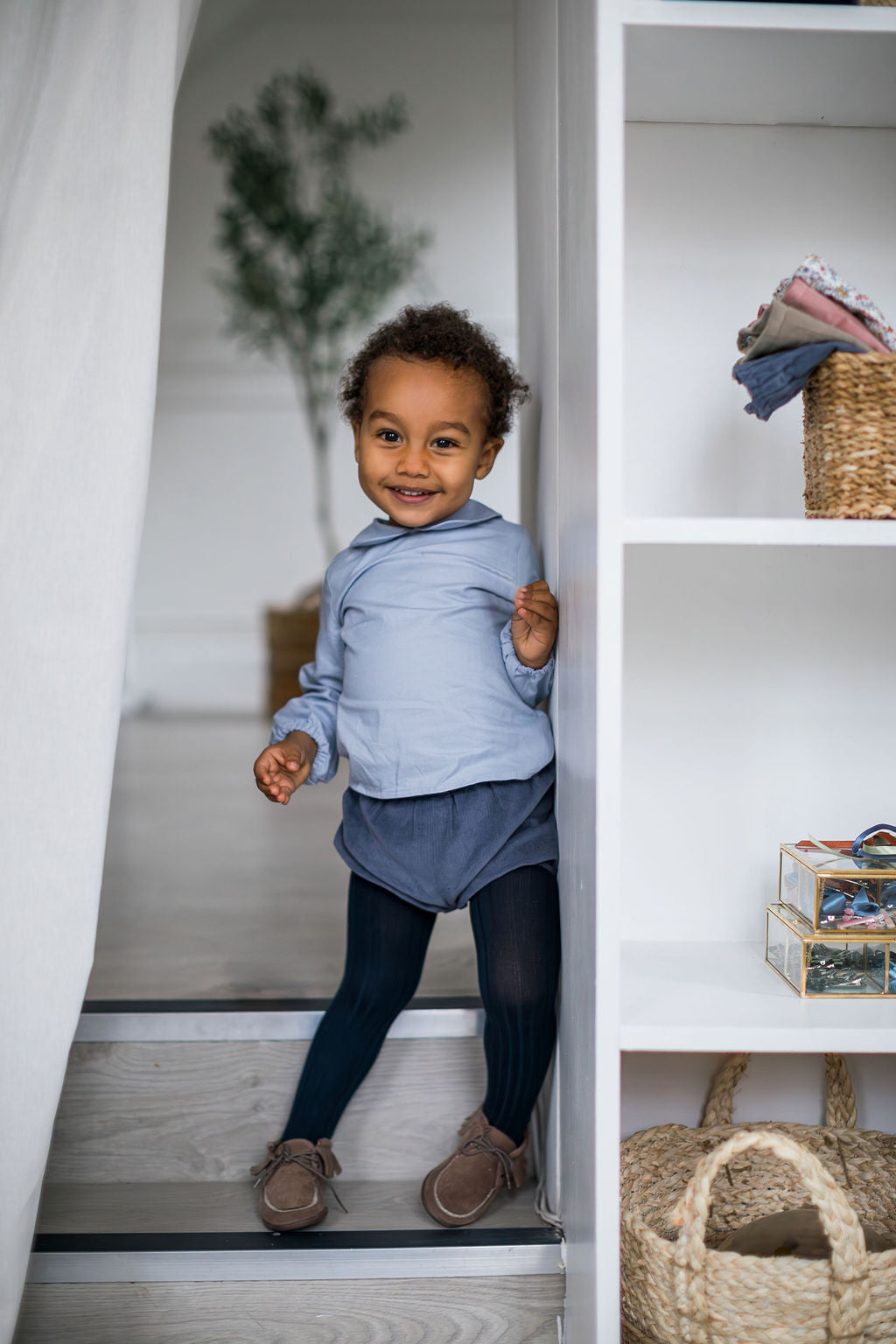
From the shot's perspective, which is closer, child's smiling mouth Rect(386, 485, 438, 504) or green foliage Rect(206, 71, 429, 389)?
child's smiling mouth Rect(386, 485, 438, 504)

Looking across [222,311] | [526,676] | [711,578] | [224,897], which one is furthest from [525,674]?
[222,311]

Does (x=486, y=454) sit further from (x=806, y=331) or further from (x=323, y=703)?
(x=806, y=331)

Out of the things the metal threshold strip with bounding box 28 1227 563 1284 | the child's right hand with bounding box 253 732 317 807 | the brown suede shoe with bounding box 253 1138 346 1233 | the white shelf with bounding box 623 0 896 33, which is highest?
the white shelf with bounding box 623 0 896 33

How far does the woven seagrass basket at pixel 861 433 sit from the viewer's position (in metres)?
0.94

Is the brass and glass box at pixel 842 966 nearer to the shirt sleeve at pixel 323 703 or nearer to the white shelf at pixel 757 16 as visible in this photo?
the shirt sleeve at pixel 323 703

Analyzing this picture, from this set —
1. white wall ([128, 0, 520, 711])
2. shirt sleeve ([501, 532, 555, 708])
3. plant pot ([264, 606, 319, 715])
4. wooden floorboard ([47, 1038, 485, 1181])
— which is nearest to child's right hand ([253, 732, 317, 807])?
shirt sleeve ([501, 532, 555, 708])

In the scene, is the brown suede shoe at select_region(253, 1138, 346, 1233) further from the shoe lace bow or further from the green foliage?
the green foliage

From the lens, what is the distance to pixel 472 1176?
125 centimetres

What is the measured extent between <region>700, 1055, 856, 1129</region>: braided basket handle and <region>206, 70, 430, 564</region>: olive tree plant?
3567mm

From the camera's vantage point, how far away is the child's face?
50.8 inches

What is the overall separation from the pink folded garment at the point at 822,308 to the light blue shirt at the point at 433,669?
0.48 m

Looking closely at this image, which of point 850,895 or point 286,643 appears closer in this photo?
point 850,895

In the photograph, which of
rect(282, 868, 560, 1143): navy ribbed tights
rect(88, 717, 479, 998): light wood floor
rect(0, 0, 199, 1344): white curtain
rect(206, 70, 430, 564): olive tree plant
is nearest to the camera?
rect(0, 0, 199, 1344): white curtain

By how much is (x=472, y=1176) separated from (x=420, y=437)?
2.75ft
